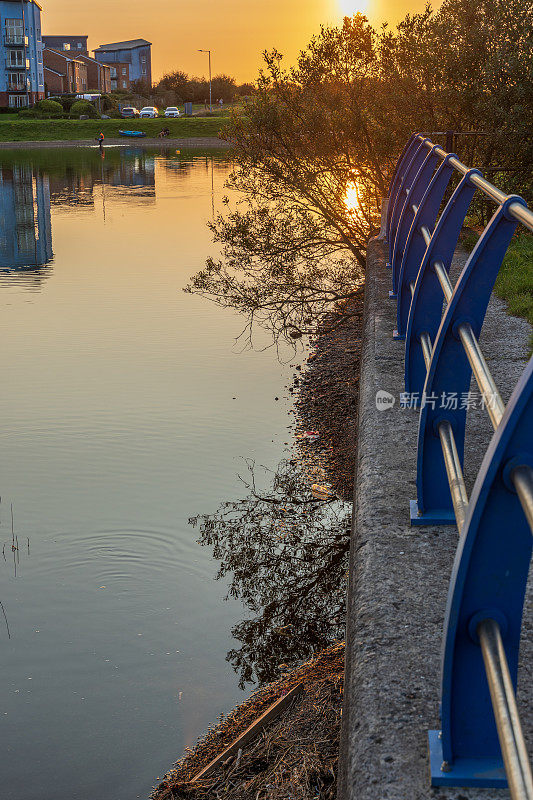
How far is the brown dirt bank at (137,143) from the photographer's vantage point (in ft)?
196

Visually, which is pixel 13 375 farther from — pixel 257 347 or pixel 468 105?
pixel 468 105

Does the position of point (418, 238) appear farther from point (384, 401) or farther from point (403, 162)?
point (403, 162)

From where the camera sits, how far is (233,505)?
804 centimetres

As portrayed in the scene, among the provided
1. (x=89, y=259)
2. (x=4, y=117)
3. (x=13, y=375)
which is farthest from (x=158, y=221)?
(x=4, y=117)

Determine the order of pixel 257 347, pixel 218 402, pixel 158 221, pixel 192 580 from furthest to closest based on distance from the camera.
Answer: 1. pixel 158 221
2. pixel 257 347
3. pixel 218 402
4. pixel 192 580

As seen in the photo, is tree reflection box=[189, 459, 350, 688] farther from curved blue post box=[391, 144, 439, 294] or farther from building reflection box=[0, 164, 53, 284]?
building reflection box=[0, 164, 53, 284]

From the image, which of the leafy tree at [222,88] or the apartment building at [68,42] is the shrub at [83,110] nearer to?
the leafy tree at [222,88]

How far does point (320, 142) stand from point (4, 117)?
67637 mm

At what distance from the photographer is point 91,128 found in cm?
6688

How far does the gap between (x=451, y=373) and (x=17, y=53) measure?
86.5m

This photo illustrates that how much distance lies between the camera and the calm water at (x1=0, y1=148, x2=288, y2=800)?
16.3ft

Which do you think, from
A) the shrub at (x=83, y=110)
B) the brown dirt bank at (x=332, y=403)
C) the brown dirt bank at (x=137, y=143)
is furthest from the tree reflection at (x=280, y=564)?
the shrub at (x=83, y=110)

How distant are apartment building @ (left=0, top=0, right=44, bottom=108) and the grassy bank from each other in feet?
39.4

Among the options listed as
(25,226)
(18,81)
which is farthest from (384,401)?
(18,81)
